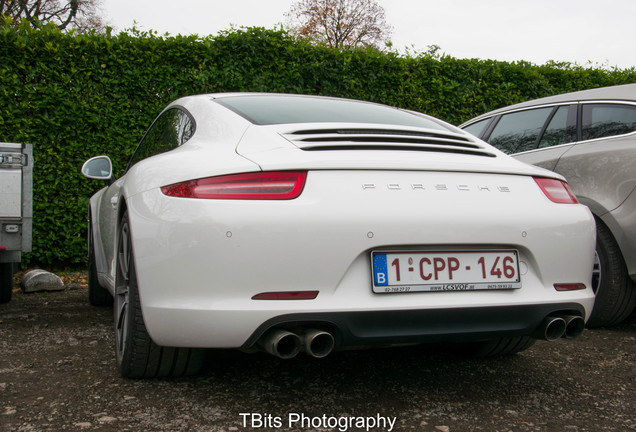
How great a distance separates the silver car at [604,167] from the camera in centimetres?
370

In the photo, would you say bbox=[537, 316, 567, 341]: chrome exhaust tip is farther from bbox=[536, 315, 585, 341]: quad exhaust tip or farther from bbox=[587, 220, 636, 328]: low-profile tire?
bbox=[587, 220, 636, 328]: low-profile tire

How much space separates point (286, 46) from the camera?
7457 mm

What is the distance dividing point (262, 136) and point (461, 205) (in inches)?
32.4

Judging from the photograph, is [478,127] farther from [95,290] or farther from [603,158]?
[95,290]

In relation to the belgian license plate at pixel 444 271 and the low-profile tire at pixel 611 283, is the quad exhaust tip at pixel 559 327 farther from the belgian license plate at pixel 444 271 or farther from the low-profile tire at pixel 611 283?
the low-profile tire at pixel 611 283

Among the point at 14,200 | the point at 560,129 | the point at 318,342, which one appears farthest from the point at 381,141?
the point at 14,200

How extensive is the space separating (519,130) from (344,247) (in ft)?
10.1

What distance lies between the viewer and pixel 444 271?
2227mm

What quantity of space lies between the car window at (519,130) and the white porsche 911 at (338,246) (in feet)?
6.82

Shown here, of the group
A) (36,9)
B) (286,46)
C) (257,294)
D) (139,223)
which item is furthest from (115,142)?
(36,9)

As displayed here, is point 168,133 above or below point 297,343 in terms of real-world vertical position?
above

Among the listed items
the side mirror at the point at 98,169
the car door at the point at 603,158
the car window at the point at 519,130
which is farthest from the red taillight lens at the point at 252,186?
the car window at the point at 519,130

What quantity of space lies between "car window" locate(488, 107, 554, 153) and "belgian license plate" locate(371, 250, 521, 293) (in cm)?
245

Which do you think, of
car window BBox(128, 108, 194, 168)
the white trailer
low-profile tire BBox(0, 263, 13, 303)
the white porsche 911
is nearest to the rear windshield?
the white porsche 911
